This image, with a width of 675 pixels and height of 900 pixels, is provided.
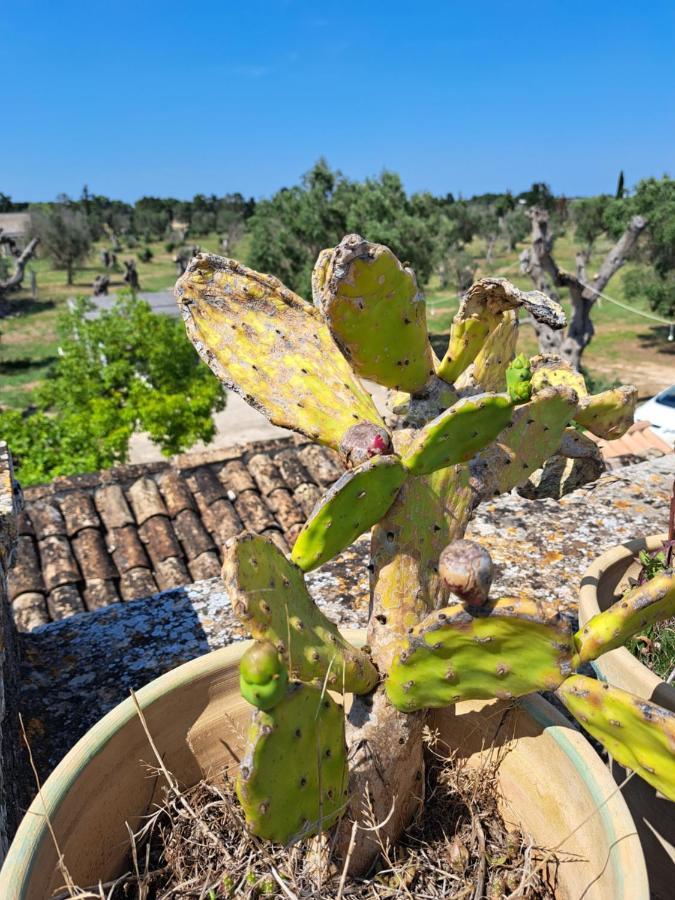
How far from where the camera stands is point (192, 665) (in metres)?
1.33

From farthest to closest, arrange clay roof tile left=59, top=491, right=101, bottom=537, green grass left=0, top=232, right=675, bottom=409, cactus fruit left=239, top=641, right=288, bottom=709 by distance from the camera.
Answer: green grass left=0, top=232, right=675, bottom=409 < clay roof tile left=59, top=491, right=101, bottom=537 < cactus fruit left=239, top=641, right=288, bottom=709

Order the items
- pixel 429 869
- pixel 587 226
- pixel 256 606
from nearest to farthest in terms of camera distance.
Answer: pixel 256 606, pixel 429 869, pixel 587 226

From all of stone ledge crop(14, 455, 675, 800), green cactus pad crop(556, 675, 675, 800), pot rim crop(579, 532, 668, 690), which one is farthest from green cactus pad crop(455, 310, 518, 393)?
stone ledge crop(14, 455, 675, 800)

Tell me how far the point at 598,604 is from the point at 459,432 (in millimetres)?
641

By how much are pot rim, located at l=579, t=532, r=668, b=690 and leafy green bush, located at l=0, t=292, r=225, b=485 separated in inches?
236

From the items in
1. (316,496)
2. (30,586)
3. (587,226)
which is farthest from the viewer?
(587,226)

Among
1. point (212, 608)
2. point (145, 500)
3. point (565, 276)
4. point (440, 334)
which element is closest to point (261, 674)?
point (212, 608)

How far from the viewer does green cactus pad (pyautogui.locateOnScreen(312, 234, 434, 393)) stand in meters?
Result: 1.07

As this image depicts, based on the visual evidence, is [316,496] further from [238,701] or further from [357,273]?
[357,273]

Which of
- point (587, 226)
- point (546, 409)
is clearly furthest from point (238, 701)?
point (587, 226)

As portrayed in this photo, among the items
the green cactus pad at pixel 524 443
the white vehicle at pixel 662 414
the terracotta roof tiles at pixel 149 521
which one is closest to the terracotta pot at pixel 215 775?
the green cactus pad at pixel 524 443

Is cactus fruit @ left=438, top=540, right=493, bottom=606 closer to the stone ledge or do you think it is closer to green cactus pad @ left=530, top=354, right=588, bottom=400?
green cactus pad @ left=530, top=354, right=588, bottom=400

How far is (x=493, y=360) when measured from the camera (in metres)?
1.43

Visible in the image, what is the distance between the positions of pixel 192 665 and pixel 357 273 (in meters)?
→ 0.79
